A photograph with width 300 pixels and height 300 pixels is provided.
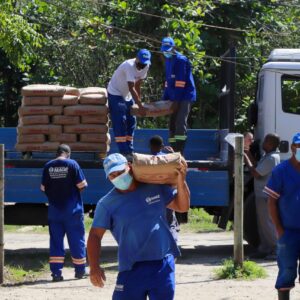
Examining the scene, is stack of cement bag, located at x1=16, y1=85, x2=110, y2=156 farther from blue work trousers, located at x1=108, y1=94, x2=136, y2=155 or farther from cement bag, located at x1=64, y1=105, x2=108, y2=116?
blue work trousers, located at x1=108, y1=94, x2=136, y2=155

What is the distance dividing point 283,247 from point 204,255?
5.31m

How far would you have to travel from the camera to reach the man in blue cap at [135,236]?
576cm

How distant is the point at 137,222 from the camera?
5773 mm

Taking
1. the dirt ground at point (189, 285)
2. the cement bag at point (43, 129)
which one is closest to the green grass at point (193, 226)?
the dirt ground at point (189, 285)

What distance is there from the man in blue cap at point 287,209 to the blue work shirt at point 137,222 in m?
1.59

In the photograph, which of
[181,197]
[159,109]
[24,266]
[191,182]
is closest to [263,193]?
[191,182]

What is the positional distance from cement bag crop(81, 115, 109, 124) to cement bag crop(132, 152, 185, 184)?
18.5 feet

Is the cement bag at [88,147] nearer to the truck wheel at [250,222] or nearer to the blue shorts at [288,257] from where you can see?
the truck wheel at [250,222]

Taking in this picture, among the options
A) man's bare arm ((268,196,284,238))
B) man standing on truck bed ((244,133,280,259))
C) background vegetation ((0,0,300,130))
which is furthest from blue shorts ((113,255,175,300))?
background vegetation ((0,0,300,130))

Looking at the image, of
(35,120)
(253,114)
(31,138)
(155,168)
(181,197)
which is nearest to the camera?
(155,168)

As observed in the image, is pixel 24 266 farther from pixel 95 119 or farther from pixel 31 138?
pixel 95 119

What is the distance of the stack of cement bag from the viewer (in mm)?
11422

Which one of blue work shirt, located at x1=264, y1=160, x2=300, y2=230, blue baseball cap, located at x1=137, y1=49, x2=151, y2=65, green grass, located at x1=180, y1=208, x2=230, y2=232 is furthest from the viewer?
green grass, located at x1=180, y1=208, x2=230, y2=232

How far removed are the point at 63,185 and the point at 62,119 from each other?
1.47m
